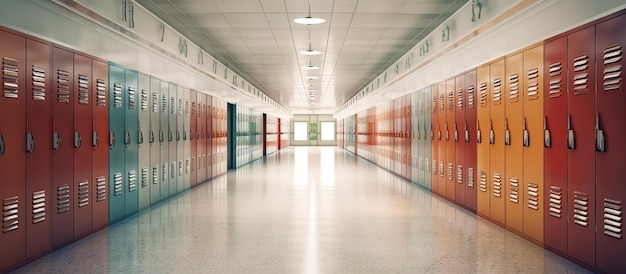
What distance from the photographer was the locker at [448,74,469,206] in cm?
902

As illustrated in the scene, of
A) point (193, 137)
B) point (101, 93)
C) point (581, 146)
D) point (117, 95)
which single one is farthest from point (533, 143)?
point (193, 137)

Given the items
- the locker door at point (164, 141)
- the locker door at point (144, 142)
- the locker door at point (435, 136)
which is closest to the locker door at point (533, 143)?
the locker door at point (435, 136)

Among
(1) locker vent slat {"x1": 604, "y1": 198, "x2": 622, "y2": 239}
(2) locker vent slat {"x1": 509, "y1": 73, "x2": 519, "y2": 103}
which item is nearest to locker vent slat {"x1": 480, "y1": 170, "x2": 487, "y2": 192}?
(2) locker vent slat {"x1": 509, "y1": 73, "x2": 519, "y2": 103}

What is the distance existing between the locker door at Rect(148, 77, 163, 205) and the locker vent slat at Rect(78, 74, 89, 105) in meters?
2.56

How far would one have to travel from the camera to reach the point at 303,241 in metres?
6.01

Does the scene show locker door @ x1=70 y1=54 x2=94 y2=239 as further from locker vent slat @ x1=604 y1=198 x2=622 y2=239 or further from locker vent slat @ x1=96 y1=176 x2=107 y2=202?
locker vent slat @ x1=604 y1=198 x2=622 y2=239

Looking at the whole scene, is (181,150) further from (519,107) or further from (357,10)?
(519,107)

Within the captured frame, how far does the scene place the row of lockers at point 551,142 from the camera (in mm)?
4492

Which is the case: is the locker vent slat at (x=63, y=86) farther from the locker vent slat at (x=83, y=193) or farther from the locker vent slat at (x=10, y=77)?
the locker vent slat at (x=83, y=193)

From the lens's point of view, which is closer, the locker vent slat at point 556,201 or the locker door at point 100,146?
the locker vent slat at point 556,201

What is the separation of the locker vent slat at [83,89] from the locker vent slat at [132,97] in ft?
4.96

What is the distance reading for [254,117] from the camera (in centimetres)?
2388

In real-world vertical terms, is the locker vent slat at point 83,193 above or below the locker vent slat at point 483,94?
below

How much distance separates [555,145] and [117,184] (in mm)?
6609
